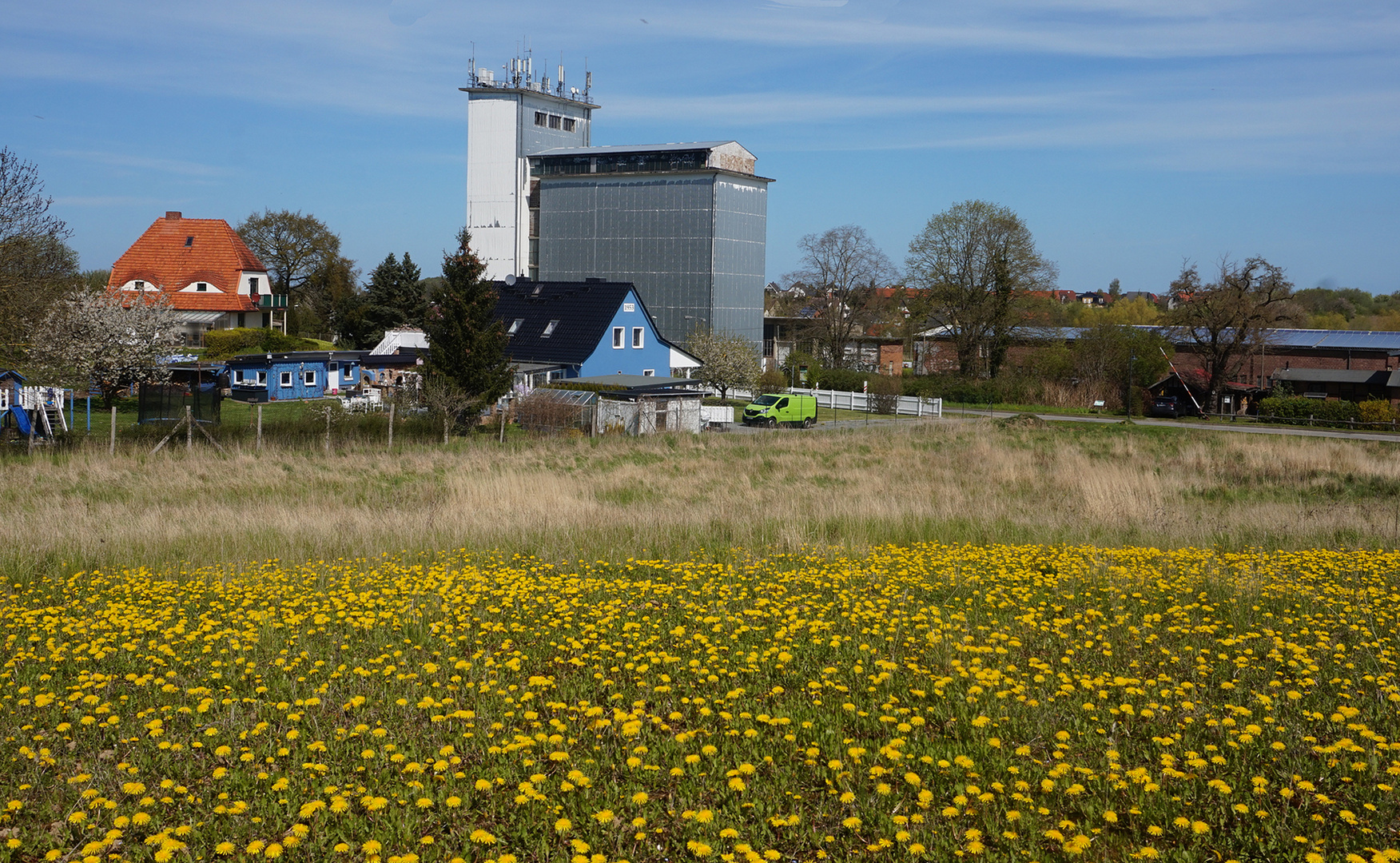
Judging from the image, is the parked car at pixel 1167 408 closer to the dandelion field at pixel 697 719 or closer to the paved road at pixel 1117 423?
the paved road at pixel 1117 423

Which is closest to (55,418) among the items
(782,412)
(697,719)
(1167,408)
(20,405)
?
(20,405)

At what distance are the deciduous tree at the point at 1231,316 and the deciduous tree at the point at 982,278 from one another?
1087cm

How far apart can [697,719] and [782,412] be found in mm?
37327

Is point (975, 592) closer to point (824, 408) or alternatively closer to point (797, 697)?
point (797, 697)

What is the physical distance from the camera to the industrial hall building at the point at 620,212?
6675 cm

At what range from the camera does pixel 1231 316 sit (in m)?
54.7

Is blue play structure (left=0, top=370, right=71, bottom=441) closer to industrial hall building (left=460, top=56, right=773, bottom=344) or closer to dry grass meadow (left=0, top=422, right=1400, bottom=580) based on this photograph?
dry grass meadow (left=0, top=422, right=1400, bottom=580)

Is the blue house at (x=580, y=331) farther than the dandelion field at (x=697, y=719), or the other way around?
the blue house at (x=580, y=331)

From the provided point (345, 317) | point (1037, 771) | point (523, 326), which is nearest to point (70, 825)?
point (1037, 771)

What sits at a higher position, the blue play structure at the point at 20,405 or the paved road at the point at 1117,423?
the blue play structure at the point at 20,405

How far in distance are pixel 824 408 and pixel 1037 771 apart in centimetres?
5020

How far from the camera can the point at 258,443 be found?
78.0ft

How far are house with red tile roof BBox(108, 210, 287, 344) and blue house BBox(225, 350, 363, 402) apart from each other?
63.5 feet

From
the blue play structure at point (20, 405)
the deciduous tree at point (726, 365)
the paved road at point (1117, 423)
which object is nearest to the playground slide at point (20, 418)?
the blue play structure at point (20, 405)
